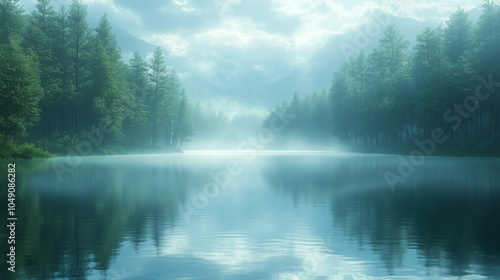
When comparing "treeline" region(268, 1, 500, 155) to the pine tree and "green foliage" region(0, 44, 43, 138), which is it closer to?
the pine tree

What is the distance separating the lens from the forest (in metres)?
56.2

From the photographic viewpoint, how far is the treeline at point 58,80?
52844 mm

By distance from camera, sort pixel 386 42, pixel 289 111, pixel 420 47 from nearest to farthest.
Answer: pixel 420 47, pixel 386 42, pixel 289 111

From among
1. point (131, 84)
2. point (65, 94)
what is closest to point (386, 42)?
point (131, 84)

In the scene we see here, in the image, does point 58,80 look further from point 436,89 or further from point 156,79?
point 436,89

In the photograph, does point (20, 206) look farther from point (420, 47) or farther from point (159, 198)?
point (420, 47)

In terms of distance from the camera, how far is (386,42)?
104m

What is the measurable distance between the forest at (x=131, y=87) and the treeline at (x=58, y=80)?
0.50 ft

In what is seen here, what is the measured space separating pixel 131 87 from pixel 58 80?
2879cm

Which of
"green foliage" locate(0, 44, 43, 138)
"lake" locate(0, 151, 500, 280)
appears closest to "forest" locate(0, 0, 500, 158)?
"green foliage" locate(0, 44, 43, 138)

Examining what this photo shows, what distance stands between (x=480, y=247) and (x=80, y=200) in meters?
15.3

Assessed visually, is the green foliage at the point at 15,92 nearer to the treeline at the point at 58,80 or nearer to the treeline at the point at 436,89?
the treeline at the point at 58,80

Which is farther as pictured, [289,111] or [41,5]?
[289,111]

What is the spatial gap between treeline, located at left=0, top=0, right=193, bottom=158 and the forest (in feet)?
0.50
